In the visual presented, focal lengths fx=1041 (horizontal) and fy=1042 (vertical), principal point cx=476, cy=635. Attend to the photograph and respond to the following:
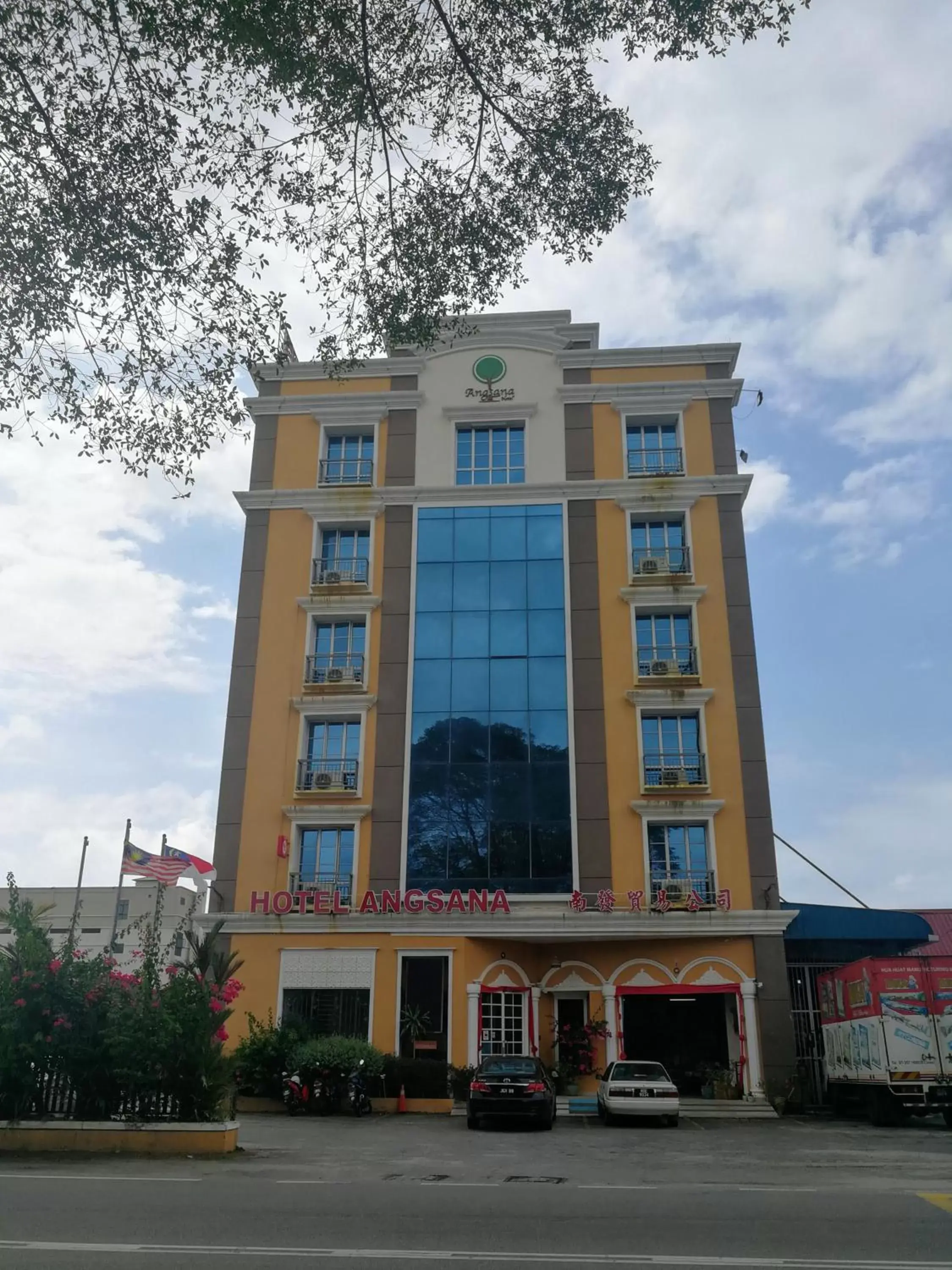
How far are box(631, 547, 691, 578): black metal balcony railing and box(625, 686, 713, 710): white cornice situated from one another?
3.38 metres

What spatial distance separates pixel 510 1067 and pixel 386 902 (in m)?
6.92

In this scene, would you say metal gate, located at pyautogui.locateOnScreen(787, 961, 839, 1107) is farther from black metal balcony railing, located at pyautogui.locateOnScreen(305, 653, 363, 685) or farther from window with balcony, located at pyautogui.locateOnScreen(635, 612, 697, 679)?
black metal balcony railing, located at pyautogui.locateOnScreen(305, 653, 363, 685)

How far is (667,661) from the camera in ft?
91.8

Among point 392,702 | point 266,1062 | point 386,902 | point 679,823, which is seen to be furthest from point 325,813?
point 679,823

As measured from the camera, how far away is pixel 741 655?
2791cm

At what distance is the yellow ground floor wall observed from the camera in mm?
25125

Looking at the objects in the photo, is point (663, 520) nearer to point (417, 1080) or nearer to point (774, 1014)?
point (774, 1014)

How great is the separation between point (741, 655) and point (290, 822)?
12.7 m

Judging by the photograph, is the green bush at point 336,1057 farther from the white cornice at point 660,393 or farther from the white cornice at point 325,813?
the white cornice at point 660,393

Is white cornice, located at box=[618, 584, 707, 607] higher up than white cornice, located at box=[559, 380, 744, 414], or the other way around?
white cornice, located at box=[559, 380, 744, 414]

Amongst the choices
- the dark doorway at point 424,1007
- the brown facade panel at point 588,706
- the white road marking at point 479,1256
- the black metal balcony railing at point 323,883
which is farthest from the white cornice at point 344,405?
the white road marking at point 479,1256

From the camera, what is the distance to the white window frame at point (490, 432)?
30.3 meters

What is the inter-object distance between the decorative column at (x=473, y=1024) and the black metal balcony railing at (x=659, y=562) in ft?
38.6

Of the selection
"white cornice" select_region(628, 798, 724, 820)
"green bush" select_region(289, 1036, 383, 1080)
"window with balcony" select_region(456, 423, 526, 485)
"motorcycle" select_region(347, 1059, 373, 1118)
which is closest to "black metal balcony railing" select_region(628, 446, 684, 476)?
"window with balcony" select_region(456, 423, 526, 485)
